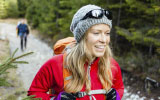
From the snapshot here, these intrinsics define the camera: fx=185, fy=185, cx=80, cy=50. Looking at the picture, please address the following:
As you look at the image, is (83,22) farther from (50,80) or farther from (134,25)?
(134,25)

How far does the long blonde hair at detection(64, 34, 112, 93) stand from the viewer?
2139 millimetres

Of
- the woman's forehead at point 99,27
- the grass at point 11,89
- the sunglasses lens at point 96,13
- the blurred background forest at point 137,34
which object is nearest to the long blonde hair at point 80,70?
the woman's forehead at point 99,27

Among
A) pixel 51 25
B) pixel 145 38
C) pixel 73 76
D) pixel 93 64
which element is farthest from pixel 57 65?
pixel 51 25

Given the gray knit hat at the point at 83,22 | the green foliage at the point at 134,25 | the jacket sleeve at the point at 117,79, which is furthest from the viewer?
the green foliage at the point at 134,25

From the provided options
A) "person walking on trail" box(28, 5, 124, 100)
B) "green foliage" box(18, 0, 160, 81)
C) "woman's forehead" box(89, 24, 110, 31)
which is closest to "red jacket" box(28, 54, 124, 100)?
"person walking on trail" box(28, 5, 124, 100)

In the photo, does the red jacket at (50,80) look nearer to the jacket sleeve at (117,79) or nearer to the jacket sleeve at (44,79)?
the jacket sleeve at (44,79)

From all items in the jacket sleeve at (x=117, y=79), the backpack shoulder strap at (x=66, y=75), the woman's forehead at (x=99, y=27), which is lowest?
the jacket sleeve at (x=117, y=79)

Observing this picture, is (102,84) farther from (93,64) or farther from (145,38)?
(145,38)

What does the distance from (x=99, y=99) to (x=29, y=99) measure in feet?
3.12

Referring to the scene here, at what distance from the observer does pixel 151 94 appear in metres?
6.62

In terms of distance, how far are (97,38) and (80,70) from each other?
43 cm

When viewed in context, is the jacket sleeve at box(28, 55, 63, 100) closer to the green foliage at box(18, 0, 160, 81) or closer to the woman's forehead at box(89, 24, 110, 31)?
the woman's forehead at box(89, 24, 110, 31)

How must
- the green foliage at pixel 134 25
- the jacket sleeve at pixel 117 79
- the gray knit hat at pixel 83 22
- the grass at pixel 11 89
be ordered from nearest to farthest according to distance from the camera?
the gray knit hat at pixel 83 22
the jacket sleeve at pixel 117 79
the grass at pixel 11 89
the green foliage at pixel 134 25

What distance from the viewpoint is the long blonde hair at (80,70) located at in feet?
7.02
